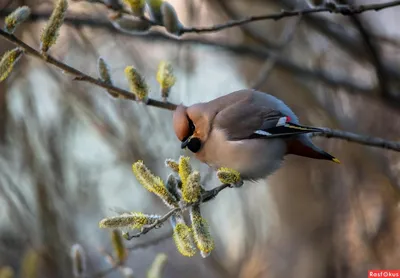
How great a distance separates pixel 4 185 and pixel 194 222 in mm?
3355

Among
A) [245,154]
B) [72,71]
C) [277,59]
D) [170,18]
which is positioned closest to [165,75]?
[170,18]

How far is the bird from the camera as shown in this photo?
248cm

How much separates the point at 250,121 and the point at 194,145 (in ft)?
1.04

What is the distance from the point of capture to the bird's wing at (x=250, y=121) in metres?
2.58

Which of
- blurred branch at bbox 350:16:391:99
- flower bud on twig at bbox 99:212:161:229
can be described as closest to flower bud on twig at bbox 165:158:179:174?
flower bud on twig at bbox 99:212:161:229

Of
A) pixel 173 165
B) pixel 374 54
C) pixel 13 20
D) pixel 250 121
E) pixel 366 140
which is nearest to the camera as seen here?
pixel 13 20

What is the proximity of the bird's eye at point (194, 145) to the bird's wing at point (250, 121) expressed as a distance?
136 mm

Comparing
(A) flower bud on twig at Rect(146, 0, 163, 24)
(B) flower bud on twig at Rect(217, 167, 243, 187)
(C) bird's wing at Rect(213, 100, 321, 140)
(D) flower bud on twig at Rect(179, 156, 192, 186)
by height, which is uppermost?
(A) flower bud on twig at Rect(146, 0, 163, 24)

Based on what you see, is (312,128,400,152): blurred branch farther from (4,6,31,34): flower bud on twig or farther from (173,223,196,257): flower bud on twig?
(4,6,31,34): flower bud on twig

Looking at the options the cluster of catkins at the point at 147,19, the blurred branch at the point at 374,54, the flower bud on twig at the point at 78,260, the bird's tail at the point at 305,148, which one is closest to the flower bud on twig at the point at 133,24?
the cluster of catkins at the point at 147,19

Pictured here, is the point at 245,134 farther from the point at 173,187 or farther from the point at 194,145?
the point at 173,187

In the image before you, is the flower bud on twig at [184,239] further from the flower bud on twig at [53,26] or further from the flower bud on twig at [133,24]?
the flower bud on twig at [133,24]

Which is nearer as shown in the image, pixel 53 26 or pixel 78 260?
pixel 53 26

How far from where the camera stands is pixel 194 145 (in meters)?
2.56
